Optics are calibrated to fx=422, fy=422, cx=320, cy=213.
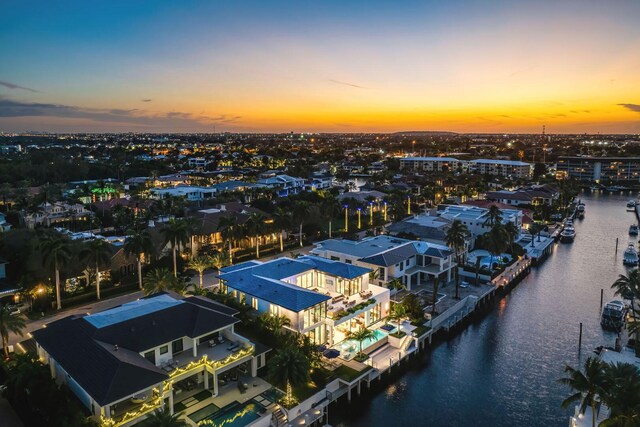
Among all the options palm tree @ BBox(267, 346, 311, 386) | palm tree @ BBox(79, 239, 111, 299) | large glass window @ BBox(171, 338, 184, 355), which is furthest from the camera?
→ palm tree @ BBox(79, 239, 111, 299)

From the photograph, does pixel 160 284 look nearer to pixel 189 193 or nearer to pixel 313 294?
pixel 313 294

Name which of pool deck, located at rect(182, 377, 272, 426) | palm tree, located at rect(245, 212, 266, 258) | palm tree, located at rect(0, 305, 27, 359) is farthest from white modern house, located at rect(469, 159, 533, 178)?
palm tree, located at rect(0, 305, 27, 359)

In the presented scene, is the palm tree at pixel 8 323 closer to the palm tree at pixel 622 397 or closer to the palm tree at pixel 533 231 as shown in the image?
the palm tree at pixel 622 397

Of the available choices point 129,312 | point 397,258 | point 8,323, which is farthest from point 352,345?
point 8,323

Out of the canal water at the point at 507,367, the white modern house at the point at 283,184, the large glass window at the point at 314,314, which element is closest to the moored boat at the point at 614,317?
the canal water at the point at 507,367

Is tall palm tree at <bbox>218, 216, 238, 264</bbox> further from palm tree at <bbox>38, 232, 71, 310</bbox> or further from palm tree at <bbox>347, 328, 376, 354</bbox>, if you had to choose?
palm tree at <bbox>347, 328, 376, 354</bbox>

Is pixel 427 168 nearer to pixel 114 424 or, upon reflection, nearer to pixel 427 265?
pixel 427 265
